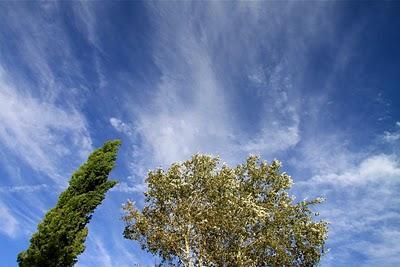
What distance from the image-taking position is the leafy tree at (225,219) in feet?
138

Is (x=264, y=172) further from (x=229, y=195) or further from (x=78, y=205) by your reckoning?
(x=78, y=205)

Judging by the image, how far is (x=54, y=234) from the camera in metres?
32.6

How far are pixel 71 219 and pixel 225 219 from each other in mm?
14749

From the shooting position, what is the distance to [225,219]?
137ft

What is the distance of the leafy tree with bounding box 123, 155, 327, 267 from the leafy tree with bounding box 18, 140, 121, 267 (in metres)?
9.20

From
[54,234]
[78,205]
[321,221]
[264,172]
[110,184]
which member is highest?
[264,172]

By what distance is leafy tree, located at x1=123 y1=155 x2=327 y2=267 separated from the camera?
42000 mm

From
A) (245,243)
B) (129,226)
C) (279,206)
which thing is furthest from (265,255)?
(129,226)

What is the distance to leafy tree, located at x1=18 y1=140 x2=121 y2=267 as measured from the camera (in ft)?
107

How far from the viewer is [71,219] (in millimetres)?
34000

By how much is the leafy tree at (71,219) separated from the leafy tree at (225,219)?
9196 millimetres

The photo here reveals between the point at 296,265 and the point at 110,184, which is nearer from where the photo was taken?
the point at 110,184

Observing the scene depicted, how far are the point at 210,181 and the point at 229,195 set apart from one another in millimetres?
2749

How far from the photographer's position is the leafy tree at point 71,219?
107 ft
